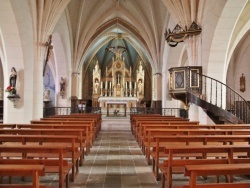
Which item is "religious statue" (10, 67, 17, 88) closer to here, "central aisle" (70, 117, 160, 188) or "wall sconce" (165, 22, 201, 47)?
"central aisle" (70, 117, 160, 188)

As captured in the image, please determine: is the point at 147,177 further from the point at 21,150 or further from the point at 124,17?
the point at 124,17

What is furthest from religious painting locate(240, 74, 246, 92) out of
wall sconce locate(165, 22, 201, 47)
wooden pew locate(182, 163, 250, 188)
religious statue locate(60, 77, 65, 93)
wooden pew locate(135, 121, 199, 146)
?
wooden pew locate(182, 163, 250, 188)

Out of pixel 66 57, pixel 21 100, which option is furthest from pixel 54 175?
pixel 66 57

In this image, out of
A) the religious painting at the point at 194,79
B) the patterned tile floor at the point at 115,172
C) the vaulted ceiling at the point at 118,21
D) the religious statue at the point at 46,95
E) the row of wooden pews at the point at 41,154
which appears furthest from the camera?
the religious statue at the point at 46,95

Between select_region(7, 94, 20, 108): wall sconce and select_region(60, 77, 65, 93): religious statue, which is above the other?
select_region(60, 77, 65, 93): religious statue

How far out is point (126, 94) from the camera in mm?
26250

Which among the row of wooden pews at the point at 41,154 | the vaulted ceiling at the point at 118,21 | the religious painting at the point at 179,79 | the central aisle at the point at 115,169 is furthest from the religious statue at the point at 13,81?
the vaulted ceiling at the point at 118,21

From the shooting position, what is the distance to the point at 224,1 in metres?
9.48

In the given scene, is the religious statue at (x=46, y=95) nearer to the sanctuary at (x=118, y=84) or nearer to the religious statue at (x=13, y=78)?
the sanctuary at (x=118, y=84)

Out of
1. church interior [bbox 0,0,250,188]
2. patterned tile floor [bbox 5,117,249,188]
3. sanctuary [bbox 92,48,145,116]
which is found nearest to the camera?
church interior [bbox 0,0,250,188]

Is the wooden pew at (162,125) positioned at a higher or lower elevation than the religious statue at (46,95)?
lower

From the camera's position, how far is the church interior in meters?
4.12

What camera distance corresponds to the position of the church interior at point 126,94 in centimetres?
412

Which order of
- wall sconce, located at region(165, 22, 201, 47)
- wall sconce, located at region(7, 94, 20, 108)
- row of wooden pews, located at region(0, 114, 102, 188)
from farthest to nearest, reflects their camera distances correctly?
wall sconce, located at region(165, 22, 201, 47), wall sconce, located at region(7, 94, 20, 108), row of wooden pews, located at region(0, 114, 102, 188)
